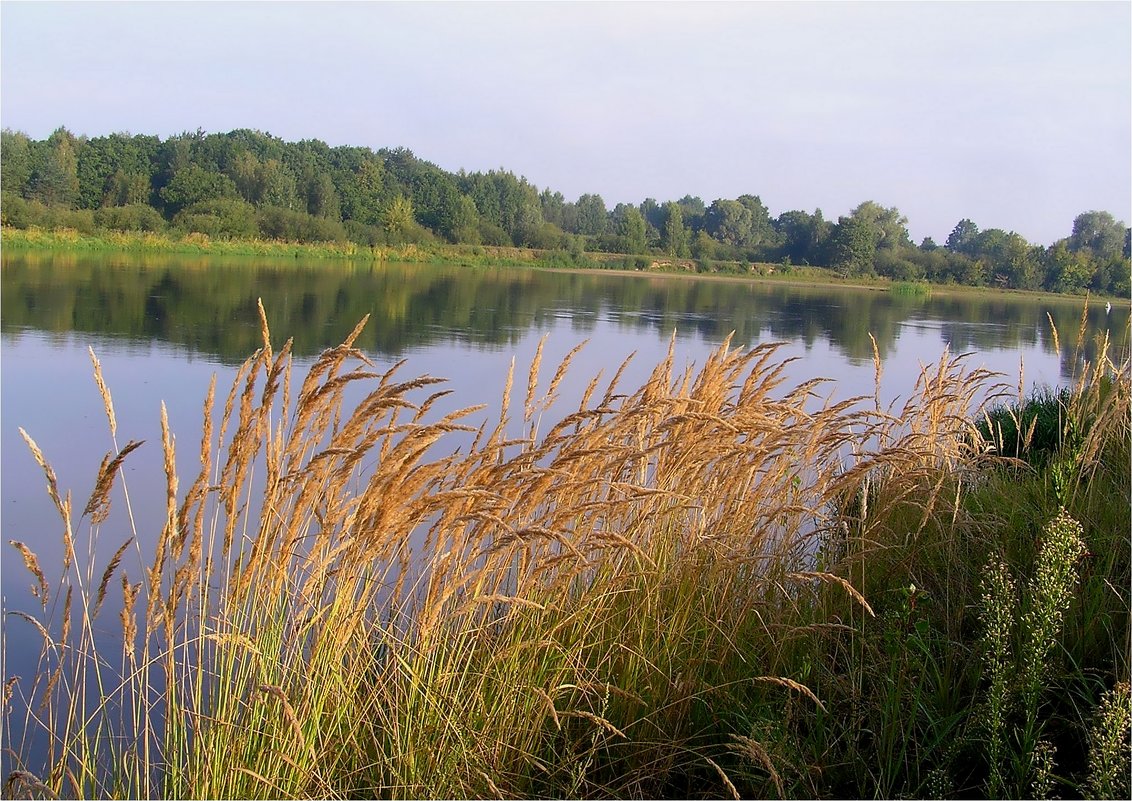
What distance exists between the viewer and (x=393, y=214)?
5206 cm

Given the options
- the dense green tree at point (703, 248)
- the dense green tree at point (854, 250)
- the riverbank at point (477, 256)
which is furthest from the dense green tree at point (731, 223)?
the riverbank at point (477, 256)

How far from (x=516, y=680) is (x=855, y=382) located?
32.7ft

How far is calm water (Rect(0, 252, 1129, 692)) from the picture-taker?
5430 mm

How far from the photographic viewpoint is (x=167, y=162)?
54438 mm

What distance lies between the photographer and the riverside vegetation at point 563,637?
189cm

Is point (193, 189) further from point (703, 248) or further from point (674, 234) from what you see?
point (703, 248)

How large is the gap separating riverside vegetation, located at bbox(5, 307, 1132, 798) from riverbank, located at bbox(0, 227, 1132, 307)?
32266 mm

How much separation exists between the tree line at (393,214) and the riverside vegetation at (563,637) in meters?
33.6

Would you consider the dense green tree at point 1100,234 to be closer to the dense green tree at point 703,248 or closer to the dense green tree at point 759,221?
the dense green tree at point 703,248

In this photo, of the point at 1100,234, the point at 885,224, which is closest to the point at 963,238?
the point at 885,224

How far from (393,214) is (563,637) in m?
51.6

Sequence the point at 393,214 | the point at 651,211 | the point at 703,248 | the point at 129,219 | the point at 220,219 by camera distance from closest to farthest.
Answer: the point at 129,219 → the point at 220,219 → the point at 393,214 → the point at 703,248 → the point at 651,211

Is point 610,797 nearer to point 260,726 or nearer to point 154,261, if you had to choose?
point 260,726

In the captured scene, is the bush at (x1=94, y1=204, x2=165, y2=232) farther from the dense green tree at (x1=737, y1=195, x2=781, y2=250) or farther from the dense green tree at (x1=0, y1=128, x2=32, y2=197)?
the dense green tree at (x1=737, y1=195, x2=781, y2=250)
